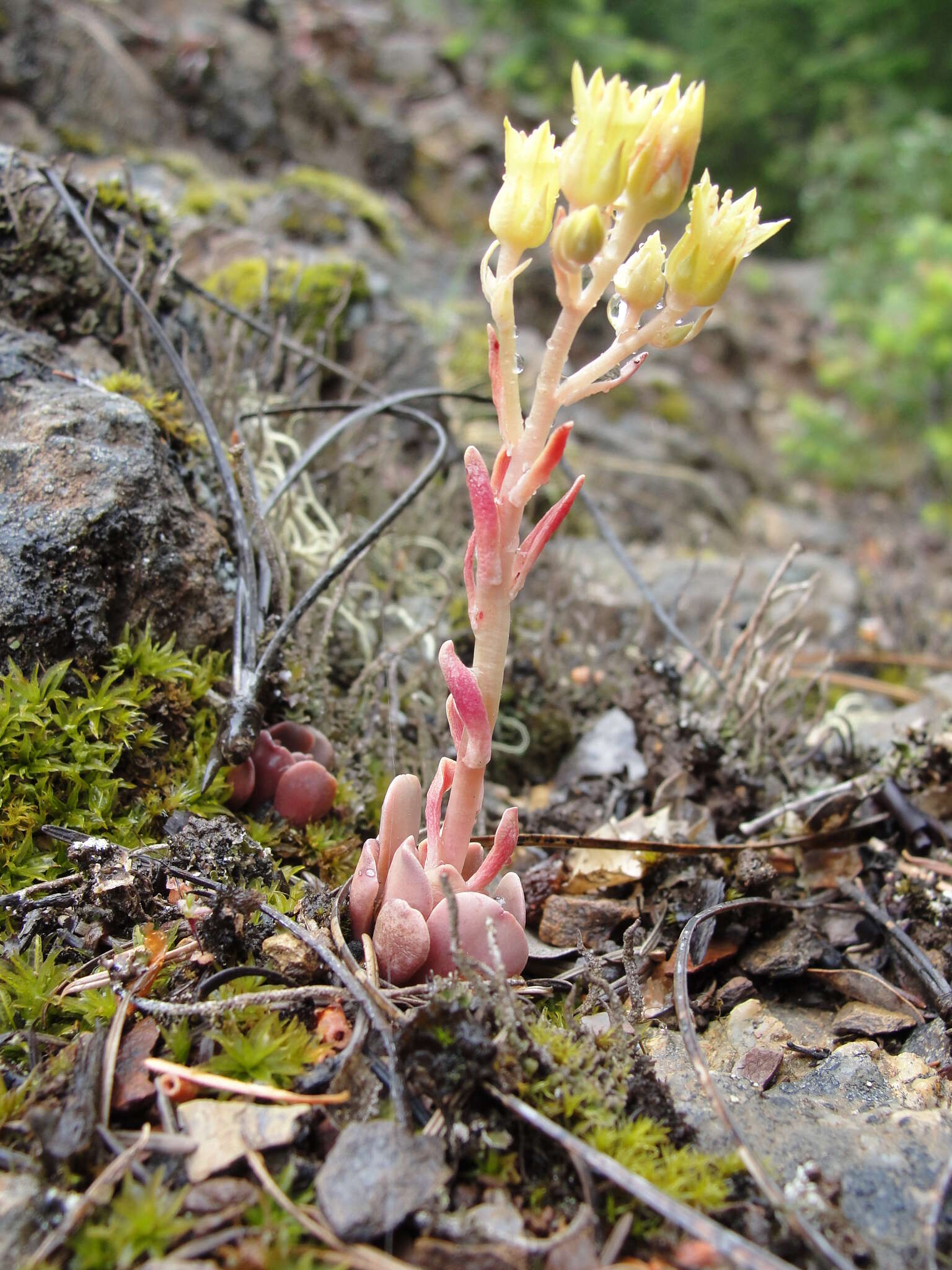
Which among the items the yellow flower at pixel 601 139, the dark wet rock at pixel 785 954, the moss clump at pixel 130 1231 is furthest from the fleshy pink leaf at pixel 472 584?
the dark wet rock at pixel 785 954

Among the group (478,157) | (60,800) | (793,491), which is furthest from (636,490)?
(60,800)

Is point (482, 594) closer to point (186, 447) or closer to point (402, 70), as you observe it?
point (186, 447)

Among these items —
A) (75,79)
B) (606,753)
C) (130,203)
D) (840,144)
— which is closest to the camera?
(606,753)

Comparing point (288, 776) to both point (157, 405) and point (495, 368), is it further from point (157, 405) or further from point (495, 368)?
point (157, 405)

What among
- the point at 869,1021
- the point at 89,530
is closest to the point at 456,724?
the point at 89,530

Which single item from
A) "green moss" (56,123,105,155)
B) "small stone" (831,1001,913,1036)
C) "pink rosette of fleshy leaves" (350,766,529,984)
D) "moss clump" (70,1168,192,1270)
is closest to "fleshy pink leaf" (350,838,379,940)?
"pink rosette of fleshy leaves" (350,766,529,984)

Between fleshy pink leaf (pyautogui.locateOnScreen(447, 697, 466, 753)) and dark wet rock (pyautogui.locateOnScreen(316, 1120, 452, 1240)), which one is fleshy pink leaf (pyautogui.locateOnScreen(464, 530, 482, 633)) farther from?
dark wet rock (pyautogui.locateOnScreen(316, 1120, 452, 1240))
